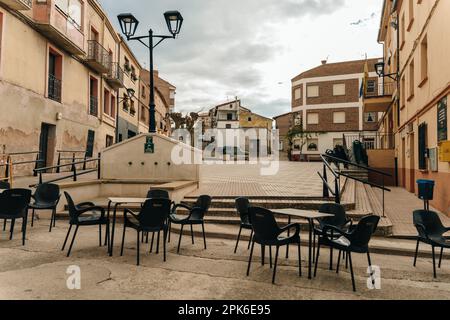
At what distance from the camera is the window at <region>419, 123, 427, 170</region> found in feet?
33.5

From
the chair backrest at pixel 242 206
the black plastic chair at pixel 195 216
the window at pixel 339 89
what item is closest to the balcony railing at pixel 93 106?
the black plastic chair at pixel 195 216

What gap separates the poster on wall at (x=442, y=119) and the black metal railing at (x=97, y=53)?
51.0 ft

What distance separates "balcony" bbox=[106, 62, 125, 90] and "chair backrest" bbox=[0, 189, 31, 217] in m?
15.8

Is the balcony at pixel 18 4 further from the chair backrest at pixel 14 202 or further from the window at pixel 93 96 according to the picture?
the chair backrest at pixel 14 202

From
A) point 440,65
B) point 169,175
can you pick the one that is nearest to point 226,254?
point 169,175

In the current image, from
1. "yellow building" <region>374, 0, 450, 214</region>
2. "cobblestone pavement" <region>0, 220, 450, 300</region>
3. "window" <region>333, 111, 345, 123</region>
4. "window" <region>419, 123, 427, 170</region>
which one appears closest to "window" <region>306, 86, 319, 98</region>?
"window" <region>333, 111, 345, 123</region>

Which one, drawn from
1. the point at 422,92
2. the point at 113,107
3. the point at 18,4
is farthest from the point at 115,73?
the point at 422,92

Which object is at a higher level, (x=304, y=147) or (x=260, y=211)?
(x=304, y=147)

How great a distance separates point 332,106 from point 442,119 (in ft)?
94.8

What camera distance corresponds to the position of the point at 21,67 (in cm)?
1222

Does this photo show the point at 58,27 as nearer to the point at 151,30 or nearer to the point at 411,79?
the point at 151,30

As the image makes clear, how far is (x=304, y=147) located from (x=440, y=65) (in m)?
28.2

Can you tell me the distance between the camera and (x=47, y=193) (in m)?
7.12
